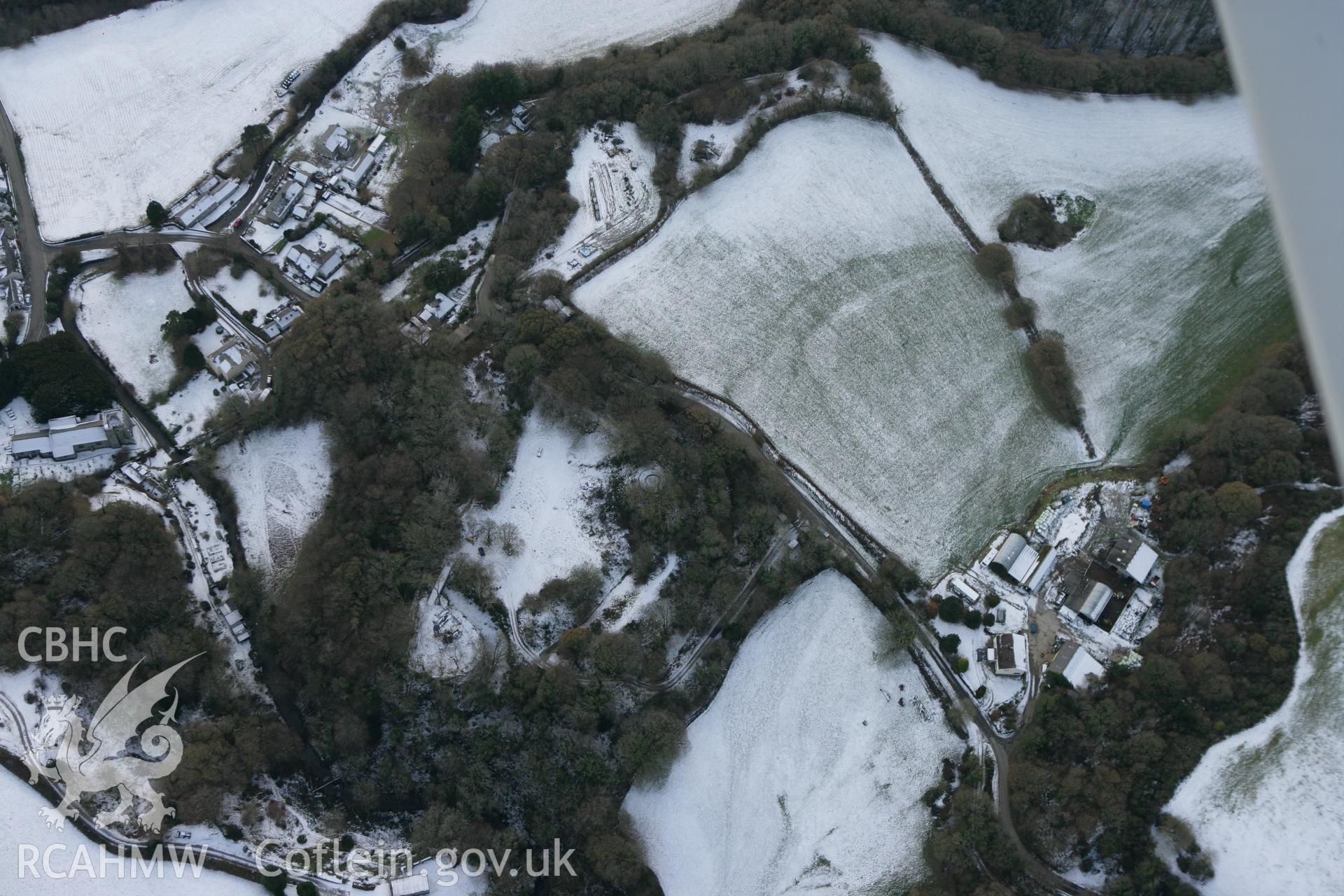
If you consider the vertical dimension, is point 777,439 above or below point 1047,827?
above

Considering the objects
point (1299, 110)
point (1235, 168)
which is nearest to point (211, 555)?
point (1299, 110)

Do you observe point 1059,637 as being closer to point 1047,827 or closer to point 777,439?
point 1047,827

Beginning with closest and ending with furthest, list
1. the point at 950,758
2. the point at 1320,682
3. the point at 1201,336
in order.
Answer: the point at 1320,682 → the point at 950,758 → the point at 1201,336

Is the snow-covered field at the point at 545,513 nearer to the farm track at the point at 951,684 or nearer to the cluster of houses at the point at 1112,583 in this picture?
the farm track at the point at 951,684

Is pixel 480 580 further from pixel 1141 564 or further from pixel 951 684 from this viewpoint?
pixel 1141 564

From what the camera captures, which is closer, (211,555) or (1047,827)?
(1047,827)

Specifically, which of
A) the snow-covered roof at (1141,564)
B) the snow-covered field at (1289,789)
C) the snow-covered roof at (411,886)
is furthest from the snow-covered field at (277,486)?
the snow-covered field at (1289,789)

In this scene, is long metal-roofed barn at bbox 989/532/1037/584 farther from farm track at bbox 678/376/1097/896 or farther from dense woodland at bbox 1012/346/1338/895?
dense woodland at bbox 1012/346/1338/895
